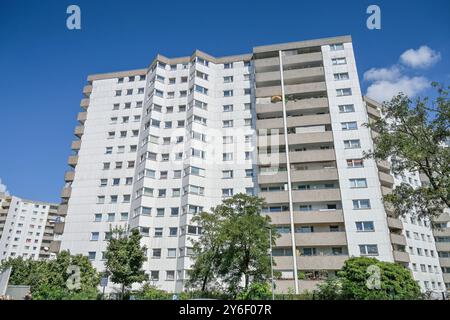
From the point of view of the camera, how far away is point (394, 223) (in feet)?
144

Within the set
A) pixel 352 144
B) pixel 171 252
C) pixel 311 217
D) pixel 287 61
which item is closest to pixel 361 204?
pixel 311 217

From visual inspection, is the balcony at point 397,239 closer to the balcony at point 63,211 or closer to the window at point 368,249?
A: the window at point 368,249

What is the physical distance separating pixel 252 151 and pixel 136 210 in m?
20.1

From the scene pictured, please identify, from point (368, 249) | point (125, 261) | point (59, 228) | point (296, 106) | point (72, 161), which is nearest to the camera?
point (125, 261)

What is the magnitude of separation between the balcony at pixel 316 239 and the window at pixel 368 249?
6.87 ft

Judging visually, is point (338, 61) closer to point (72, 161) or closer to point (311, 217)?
point (311, 217)

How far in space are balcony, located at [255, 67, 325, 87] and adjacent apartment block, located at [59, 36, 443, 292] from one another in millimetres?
175

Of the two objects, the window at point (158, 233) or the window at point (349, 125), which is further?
the window at point (349, 125)

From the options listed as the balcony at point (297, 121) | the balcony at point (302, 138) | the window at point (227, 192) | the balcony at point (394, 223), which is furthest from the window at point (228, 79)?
the balcony at point (394, 223)

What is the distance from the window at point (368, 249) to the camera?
37844 mm

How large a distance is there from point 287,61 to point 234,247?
34.7m

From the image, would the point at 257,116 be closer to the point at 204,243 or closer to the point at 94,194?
the point at 204,243

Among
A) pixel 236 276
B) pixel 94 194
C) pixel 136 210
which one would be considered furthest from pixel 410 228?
pixel 94 194

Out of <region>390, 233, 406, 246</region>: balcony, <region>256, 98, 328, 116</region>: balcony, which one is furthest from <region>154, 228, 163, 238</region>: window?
<region>390, 233, 406, 246</region>: balcony
